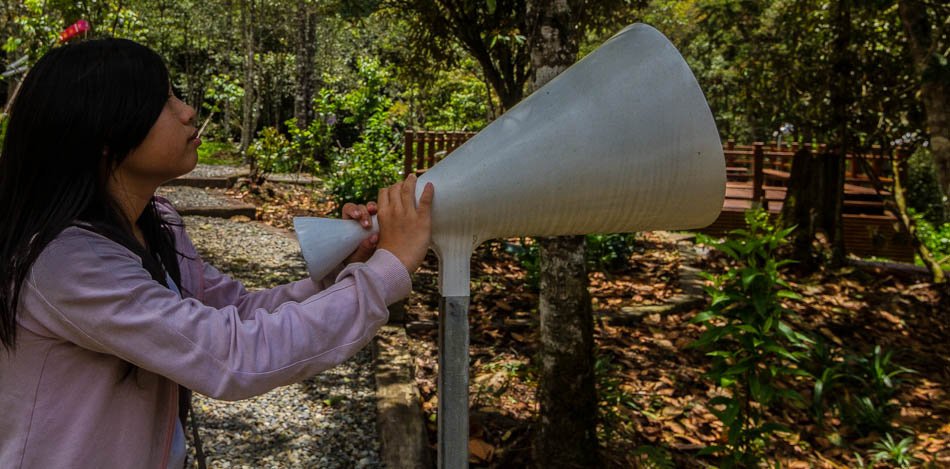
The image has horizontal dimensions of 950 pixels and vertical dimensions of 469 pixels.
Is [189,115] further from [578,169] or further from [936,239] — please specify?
[936,239]

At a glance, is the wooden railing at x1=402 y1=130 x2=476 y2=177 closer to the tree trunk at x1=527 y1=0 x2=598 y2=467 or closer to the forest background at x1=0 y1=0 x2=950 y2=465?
the forest background at x1=0 y1=0 x2=950 y2=465

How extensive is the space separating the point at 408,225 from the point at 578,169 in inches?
8.6

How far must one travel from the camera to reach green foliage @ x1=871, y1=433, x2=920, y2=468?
119 inches

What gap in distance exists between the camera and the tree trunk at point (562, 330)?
7.08 ft

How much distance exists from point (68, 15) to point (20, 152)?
21.6 ft

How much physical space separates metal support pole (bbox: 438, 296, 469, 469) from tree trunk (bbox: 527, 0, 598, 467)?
1306 millimetres

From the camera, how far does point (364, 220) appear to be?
97 cm

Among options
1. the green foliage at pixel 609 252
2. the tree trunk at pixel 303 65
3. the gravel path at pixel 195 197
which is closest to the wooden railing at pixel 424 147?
the gravel path at pixel 195 197

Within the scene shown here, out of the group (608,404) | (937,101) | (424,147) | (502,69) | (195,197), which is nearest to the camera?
(608,404)

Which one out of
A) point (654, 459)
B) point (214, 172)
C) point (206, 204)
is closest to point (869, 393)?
point (654, 459)

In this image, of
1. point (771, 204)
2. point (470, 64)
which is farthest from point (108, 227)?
point (771, 204)

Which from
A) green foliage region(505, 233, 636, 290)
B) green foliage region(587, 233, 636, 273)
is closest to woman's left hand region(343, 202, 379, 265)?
green foliage region(505, 233, 636, 290)

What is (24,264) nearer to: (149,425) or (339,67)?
(149,425)

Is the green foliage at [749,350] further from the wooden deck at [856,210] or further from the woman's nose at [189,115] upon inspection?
the wooden deck at [856,210]
